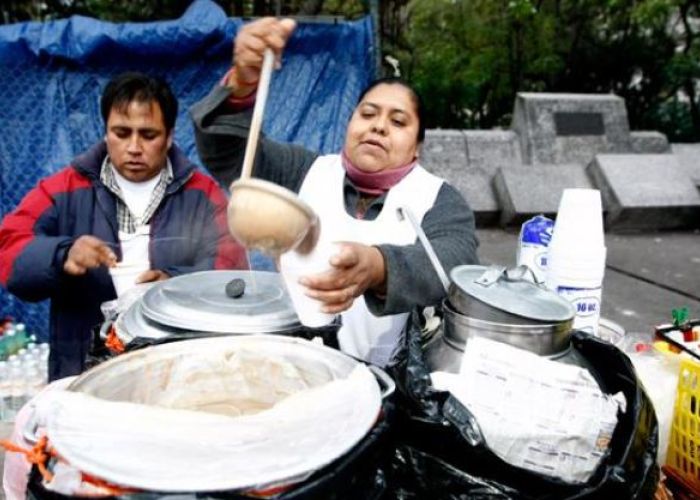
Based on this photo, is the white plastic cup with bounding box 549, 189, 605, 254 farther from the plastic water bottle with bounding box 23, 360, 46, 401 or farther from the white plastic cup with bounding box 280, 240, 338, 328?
the plastic water bottle with bounding box 23, 360, 46, 401

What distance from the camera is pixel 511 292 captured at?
1387 mm

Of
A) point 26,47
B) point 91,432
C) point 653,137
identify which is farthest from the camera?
point 653,137

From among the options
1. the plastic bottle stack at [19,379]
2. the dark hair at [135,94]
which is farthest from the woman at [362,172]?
the plastic bottle stack at [19,379]

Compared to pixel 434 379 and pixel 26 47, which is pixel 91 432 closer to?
pixel 434 379

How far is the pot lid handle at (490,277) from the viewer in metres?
1.39

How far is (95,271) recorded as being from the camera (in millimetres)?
2406

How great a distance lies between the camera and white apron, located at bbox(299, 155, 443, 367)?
194 cm

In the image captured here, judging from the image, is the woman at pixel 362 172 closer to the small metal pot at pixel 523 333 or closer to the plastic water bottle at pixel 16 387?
the small metal pot at pixel 523 333

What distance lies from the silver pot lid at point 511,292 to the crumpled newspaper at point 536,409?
0.10m

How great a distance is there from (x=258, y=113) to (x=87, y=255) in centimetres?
90

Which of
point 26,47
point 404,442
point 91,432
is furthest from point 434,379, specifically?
point 26,47

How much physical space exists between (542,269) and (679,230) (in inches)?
239

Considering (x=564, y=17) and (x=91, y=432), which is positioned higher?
(x=564, y=17)

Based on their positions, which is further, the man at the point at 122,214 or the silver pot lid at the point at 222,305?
the man at the point at 122,214
